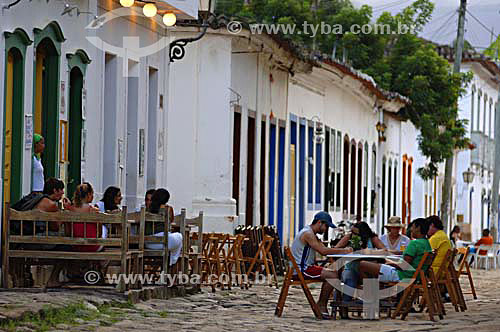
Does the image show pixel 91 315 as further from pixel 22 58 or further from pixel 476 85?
pixel 476 85

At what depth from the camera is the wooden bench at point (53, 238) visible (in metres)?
14.2

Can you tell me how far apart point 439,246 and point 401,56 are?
2448 cm

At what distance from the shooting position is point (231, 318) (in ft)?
48.8

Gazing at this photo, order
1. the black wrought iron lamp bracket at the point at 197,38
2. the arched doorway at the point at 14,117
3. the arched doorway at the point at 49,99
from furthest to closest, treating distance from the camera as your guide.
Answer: the black wrought iron lamp bracket at the point at 197,38 < the arched doorway at the point at 49,99 < the arched doorway at the point at 14,117

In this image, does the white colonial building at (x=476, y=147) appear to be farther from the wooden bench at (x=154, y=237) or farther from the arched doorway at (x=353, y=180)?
the wooden bench at (x=154, y=237)

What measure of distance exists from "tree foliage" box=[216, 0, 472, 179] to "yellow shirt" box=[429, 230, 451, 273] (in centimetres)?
2121

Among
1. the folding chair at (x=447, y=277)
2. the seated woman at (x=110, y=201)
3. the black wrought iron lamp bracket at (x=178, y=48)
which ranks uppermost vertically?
the black wrought iron lamp bracket at (x=178, y=48)

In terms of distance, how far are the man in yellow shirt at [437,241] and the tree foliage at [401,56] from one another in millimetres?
20925

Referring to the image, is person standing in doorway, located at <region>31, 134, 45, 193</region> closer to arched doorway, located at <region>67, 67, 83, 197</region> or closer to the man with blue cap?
arched doorway, located at <region>67, 67, 83, 197</region>

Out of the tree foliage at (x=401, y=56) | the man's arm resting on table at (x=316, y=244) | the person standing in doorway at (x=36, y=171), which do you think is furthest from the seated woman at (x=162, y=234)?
the tree foliage at (x=401, y=56)

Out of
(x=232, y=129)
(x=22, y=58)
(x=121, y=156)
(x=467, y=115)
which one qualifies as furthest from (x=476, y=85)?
(x=22, y=58)

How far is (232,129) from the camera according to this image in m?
23.7

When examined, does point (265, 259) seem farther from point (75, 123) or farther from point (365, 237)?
point (75, 123)

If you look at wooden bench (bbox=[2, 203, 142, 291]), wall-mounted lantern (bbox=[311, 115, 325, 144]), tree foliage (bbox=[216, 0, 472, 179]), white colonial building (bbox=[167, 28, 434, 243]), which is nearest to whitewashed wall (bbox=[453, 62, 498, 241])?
tree foliage (bbox=[216, 0, 472, 179])
